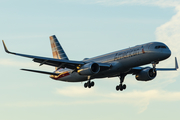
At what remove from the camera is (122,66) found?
172ft

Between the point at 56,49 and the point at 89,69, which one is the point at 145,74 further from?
the point at 56,49

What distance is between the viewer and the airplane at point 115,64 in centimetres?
5047

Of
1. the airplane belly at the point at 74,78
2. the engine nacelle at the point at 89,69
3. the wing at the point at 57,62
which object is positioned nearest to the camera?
the wing at the point at 57,62

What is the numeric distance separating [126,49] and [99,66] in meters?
4.76

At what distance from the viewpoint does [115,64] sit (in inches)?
2079

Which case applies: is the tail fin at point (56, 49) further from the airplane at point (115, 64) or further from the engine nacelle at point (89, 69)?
the engine nacelle at point (89, 69)

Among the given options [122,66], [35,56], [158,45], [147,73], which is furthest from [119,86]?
[35,56]

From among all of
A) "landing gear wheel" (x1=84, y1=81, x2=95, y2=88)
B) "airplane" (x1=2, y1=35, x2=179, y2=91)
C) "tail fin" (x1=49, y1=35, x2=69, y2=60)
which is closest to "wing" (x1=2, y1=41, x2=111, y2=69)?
"airplane" (x1=2, y1=35, x2=179, y2=91)

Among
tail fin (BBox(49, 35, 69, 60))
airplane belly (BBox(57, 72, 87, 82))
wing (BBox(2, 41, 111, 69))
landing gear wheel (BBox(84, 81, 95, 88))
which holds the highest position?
tail fin (BBox(49, 35, 69, 60))

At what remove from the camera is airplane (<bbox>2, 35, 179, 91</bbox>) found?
5047 cm

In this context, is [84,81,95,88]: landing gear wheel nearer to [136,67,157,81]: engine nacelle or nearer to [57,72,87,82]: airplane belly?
→ [57,72,87,82]: airplane belly

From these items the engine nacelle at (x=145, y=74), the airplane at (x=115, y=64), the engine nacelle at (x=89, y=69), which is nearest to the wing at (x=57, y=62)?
the airplane at (x=115, y=64)

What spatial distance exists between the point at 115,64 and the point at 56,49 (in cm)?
2054

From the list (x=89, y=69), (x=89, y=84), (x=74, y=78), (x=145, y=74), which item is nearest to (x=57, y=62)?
(x=89, y=69)
